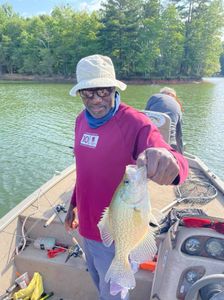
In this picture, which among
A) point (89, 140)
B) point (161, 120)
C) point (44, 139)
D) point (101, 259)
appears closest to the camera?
point (89, 140)

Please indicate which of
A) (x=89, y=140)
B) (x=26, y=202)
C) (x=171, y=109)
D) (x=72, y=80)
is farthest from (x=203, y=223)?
(x=72, y=80)

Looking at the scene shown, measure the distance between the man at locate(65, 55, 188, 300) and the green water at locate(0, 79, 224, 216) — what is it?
512 centimetres

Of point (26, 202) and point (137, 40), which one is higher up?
point (137, 40)

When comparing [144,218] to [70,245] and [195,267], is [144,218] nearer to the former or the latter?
[195,267]

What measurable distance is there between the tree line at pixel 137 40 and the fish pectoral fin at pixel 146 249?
42996 mm

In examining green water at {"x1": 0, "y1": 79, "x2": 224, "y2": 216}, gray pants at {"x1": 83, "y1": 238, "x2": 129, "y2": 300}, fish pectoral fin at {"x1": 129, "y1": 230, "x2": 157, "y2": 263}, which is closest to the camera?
fish pectoral fin at {"x1": 129, "y1": 230, "x2": 157, "y2": 263}

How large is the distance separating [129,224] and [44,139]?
11105 millimetres

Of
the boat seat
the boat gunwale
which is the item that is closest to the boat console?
the boat gunwale

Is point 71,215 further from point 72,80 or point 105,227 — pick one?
point 72,80

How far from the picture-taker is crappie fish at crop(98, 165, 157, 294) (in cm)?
122

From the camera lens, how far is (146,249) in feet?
4.69

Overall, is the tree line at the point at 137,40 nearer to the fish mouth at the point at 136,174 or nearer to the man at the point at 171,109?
the man at the point at 171,109

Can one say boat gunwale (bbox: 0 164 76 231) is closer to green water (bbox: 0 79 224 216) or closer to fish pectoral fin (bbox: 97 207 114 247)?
fish pectoral fin (bbox: 97 207 114 247)

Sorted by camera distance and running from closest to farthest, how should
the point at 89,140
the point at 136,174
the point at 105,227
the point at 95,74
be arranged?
the point at 136,174 → the point at 105,227 → the point at 95,74 → the point at 89,140
